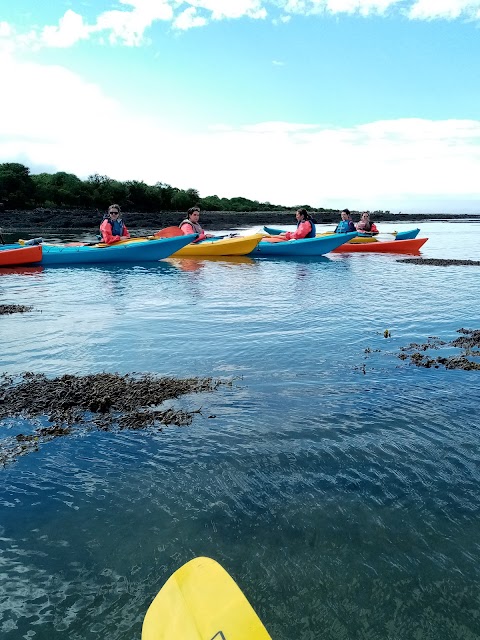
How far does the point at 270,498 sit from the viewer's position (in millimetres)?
3791

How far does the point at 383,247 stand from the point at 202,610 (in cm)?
2387

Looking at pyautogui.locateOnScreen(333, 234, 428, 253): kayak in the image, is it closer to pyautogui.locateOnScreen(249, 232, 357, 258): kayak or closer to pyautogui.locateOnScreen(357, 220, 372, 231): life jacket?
pyautogui.locateOnScreen(357, 220, 372, 231): life jacket

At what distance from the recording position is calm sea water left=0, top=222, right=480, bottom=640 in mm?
2867

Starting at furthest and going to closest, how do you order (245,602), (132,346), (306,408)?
(132,346)
(306,408)
(245,602)

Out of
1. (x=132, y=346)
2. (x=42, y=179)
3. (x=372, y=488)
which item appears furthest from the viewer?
(x=42, y=179)

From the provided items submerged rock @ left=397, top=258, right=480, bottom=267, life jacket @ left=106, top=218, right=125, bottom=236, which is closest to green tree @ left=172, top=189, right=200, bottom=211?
life jacket @ left=106, top=218, right=125, bottom=236

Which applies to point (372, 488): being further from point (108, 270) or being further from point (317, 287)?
point (108, 270)

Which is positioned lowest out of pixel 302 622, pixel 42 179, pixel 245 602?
pixel 302 622

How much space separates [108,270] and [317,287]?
7.38 m

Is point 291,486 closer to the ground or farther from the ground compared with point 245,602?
closer to the ground

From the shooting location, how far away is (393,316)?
10086 millimetres

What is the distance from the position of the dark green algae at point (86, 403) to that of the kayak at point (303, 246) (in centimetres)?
1518

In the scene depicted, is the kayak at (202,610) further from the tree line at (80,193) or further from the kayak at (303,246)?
the tree line at (80,193)

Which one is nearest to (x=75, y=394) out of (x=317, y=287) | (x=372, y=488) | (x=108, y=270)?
(x=372, y=488)
